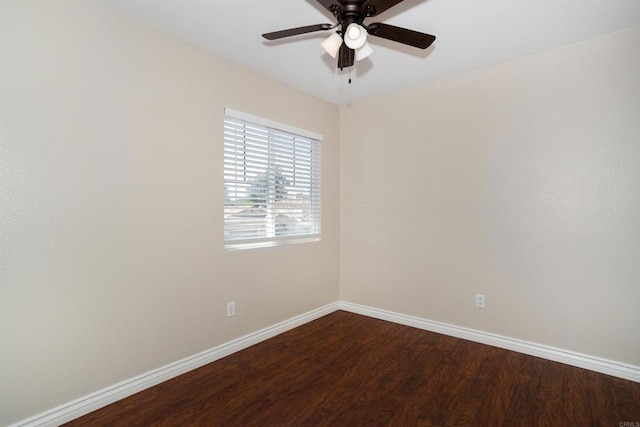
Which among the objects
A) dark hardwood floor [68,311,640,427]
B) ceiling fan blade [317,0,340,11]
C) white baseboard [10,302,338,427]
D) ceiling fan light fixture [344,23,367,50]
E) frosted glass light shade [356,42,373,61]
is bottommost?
dark hardwood floor [68,311,640,427]

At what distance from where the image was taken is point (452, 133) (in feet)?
9.91

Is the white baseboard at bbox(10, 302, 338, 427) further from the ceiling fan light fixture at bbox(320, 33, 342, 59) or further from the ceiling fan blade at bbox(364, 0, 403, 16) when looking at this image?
the ceiling fan blade at bbox(364, 0, 403, 16)

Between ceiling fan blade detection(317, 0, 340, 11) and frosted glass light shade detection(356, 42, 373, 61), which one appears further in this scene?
frosted glass light shade detection(356, 42, 373, 61)

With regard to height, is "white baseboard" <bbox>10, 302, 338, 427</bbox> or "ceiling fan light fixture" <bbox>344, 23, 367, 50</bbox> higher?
"ceiling fan light fixture" <bbox>344, 23, 367, 50</bbox>

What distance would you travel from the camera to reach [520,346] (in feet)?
8.76

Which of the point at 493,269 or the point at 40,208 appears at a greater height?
the point at 40,208

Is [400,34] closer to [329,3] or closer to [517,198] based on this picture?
[329,3]

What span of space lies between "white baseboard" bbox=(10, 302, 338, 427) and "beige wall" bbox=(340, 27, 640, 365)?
1.42 m

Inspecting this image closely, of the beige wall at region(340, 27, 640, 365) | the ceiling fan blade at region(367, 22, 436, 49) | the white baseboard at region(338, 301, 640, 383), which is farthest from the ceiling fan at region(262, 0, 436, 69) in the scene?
the white baseboard at region(338, 301, 640, 383)

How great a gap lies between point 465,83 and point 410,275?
195 cm

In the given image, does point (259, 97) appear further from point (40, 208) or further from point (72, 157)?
point (40, 208)

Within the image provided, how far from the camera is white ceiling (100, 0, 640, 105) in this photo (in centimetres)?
199

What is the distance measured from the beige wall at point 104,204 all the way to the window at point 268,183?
0.45ft

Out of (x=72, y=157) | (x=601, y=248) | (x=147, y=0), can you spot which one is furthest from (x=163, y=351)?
(x=601, y=248)
